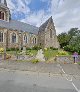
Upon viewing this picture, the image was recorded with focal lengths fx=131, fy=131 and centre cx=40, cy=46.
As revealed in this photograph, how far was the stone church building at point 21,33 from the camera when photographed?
116 feet

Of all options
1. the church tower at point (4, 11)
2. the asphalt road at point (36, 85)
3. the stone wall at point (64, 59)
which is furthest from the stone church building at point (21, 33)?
the asphalt road at point (36, 85)

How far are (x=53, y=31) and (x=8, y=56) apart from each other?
2500 centimetres

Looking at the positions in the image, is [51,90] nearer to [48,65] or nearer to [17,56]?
[48,65]

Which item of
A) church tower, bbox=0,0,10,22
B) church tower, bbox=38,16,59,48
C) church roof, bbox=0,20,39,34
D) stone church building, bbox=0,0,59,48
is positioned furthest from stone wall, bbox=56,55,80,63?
church tower, bbox=0,0,10,22

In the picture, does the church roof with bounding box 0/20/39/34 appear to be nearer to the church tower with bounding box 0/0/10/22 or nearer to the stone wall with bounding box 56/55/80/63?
the church tower with bounding box 0/0/10/22

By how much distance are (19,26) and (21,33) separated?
129 inches

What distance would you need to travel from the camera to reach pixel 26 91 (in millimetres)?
7871

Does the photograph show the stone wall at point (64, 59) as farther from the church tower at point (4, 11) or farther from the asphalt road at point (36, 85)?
the church tower at point (4, 11)

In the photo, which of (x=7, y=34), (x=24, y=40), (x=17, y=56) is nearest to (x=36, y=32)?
(x=24, y=40)

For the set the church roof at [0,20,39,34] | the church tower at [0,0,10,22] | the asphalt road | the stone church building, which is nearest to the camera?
the asphalt road

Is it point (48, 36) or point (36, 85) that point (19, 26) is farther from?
point (36, 85)

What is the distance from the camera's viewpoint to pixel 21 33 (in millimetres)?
38969

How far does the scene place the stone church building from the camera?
35.4m

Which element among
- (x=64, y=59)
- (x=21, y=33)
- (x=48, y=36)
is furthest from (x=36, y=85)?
(x=48, y=36)
